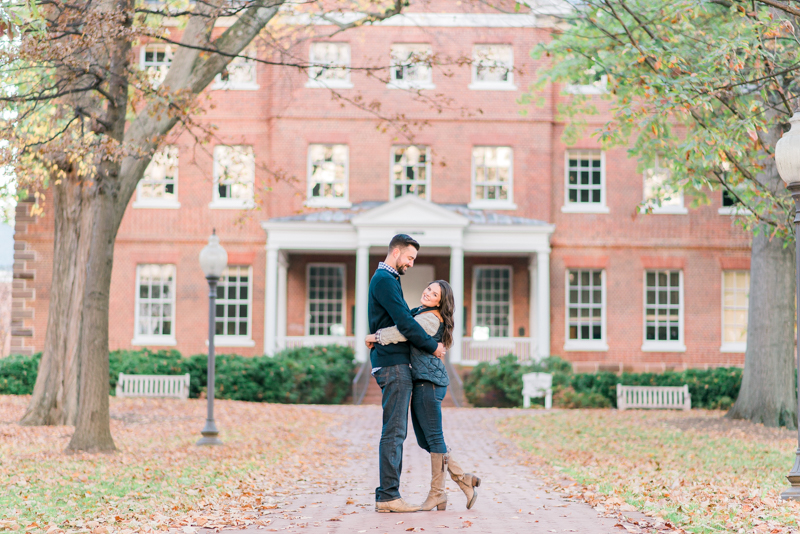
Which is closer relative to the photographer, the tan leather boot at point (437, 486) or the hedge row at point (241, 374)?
the tan leather boot at point (437, 486)

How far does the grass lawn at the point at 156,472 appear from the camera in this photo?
645cm

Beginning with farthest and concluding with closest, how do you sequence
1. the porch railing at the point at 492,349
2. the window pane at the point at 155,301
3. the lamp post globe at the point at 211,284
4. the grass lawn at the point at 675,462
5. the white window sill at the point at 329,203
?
the window pane at the point at 155,301 < the white window sill at the point at 329,203 < the porch railing at the point at 492,349 < the lamp post globe at the point at 211,284 < the grass lawn at the point at 675,462

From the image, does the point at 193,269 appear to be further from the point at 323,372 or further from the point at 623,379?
the point at 623,379

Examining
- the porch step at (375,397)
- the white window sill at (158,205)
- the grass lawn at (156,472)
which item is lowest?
the porch step at (375,397)

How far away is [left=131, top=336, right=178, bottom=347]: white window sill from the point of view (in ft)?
77.3

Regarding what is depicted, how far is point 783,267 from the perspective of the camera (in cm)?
1434

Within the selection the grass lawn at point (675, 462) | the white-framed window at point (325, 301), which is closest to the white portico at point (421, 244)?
the white-framed window at point (325, 301)

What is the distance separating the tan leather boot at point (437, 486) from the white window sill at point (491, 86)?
1867 centimetres

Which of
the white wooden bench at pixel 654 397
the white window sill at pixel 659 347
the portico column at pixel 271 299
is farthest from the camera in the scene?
the white window sill at pixel 659 347

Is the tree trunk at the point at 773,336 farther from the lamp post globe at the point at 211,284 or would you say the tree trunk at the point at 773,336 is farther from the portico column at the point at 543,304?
the lamp post globe at the point at 211,284

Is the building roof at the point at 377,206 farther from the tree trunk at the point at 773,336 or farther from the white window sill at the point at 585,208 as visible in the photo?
the tree trunk at the point at 773,336

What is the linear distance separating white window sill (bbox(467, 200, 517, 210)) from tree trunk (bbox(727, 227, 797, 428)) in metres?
9.52

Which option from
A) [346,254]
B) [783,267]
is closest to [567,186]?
[346,254]

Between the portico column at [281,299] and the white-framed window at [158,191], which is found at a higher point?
the white-framed window at [158,191]
